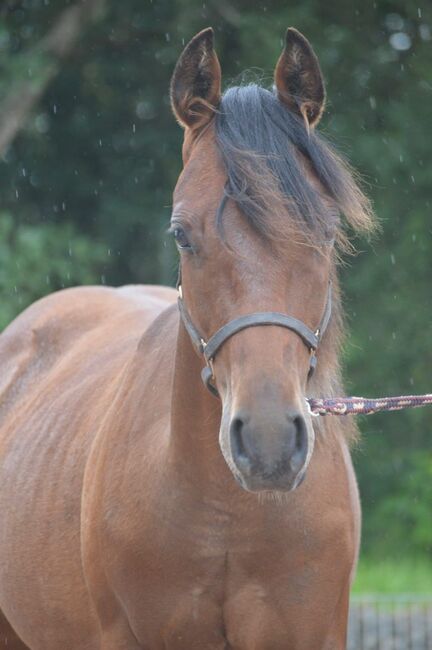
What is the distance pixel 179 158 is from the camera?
42.3 feet

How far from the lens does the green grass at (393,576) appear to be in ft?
33.9

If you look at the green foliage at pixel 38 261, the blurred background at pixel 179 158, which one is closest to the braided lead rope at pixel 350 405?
the green foliage at pixel 38 261

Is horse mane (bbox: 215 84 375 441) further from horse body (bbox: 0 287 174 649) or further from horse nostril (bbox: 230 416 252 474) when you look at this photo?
horse body (bbox: 0 287 174 649)

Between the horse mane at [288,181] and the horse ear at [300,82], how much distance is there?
4cm

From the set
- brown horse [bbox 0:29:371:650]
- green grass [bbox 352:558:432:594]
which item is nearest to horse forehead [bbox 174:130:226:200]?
brown horse [bbox 0:29:371:650]

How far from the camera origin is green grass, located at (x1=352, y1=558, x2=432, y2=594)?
10344 millimetres

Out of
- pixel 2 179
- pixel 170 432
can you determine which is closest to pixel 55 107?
pixel 2 179

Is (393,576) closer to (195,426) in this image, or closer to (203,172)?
(195,426)

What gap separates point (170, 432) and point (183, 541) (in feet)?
1.13

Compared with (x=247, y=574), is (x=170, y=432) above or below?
above

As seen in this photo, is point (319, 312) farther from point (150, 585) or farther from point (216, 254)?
point (150, 585)

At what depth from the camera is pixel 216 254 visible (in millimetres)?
3021

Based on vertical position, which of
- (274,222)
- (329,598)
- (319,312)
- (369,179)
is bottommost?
(369,179)

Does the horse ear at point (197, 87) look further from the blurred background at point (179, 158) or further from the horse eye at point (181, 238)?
the blurred background at point (179, 158)
